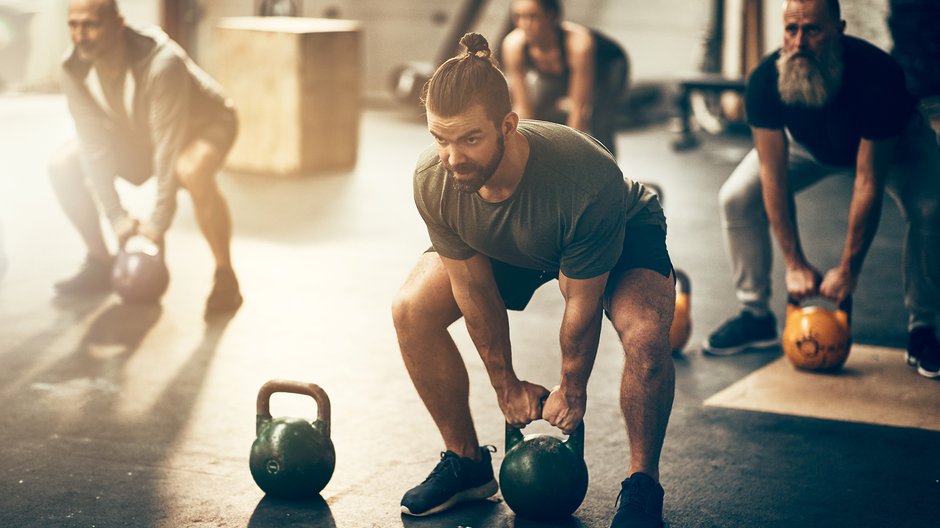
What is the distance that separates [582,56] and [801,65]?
1.89 m

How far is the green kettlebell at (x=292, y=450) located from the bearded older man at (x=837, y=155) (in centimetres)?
178

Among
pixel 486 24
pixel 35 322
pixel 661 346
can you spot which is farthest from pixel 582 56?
pixel 486 24

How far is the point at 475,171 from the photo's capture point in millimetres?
2346

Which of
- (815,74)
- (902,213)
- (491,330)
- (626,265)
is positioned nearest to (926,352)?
(902,213)

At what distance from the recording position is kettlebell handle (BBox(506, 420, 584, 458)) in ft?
8.52

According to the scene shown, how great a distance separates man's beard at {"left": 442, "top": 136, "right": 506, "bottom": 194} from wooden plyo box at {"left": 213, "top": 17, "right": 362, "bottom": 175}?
5322 millimetres

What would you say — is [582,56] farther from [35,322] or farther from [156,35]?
[35,322]

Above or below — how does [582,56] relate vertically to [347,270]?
above

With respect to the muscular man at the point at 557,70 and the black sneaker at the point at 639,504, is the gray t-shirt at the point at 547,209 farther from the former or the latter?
the muscular man at the point at 557,70

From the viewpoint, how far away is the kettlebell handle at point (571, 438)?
8.52 ft

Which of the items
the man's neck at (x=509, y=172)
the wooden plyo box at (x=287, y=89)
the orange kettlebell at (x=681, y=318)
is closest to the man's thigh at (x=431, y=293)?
the man's neck at (x=509, y=172)

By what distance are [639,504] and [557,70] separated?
3.27 metres

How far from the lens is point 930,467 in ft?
9.94

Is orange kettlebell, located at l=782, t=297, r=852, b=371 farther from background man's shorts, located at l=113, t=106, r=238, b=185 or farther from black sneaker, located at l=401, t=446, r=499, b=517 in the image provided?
background man's shorts, located at l=113, t=106, r=238, b=185
